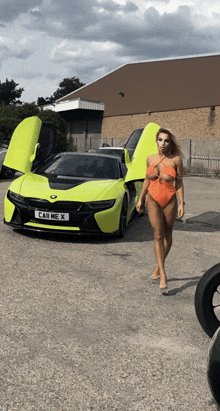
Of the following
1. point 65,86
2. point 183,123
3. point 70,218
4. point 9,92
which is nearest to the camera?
point 70,218

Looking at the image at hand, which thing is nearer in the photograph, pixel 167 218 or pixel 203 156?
pixel 167 218

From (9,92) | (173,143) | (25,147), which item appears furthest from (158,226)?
(9,92)

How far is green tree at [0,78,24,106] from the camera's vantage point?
67.6 meters

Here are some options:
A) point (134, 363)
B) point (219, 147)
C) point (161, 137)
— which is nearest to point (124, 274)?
point (161, 137)

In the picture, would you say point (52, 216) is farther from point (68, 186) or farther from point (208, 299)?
point (208, 299)

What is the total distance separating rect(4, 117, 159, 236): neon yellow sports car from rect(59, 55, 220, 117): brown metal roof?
1021 inches

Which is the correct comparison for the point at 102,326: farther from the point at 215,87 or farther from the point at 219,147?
the point at 215,87

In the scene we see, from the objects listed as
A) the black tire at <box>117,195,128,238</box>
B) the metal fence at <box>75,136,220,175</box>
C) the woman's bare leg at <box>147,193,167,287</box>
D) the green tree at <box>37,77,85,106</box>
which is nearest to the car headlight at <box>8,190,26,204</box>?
the black tire at <box>117,195,128,238</box>

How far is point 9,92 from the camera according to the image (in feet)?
224

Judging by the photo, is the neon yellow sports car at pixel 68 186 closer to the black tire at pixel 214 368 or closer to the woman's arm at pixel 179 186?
the woman's arm at pixel 179 186

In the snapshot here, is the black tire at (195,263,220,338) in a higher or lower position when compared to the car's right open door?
lower

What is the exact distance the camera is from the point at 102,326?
3.69m

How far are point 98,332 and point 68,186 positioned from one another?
149 inches

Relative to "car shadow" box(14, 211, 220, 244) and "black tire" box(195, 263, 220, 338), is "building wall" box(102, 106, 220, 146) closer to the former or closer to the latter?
"car shadow" box(14, 211, 220, 244)
